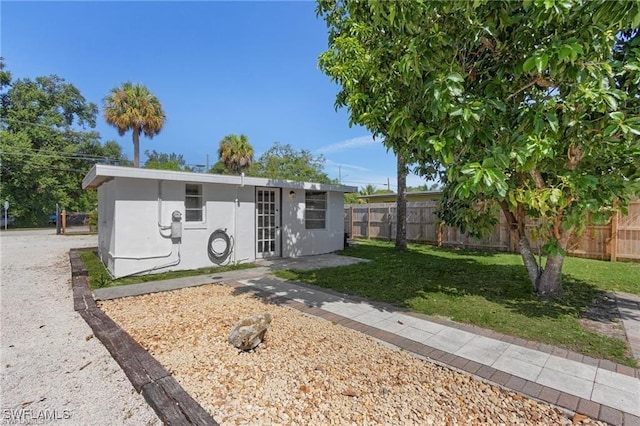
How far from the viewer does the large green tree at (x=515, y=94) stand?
2.84 metres

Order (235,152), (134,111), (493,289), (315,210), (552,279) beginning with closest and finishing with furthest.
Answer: (552,279) → (493,289) → (315,210) → (134,111) → (235,152)

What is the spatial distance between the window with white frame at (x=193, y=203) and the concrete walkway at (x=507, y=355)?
2629mm

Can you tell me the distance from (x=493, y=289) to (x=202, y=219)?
6817 millimetres

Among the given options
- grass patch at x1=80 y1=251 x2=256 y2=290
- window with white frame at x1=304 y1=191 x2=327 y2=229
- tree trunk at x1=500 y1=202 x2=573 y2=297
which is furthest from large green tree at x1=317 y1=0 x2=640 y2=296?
window with white frame at x1=304 y1=191 x2=327 y2=229

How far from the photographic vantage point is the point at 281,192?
366 inches

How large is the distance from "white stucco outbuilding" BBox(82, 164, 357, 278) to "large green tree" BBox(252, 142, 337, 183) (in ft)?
48.7

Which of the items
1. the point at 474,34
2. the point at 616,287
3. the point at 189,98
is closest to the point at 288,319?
the point at 474,34

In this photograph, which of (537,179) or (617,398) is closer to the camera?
(617,398)

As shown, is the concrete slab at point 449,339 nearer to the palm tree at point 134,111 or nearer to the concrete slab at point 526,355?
the concrete slab at point 526,355

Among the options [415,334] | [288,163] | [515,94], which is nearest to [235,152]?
[288,163]


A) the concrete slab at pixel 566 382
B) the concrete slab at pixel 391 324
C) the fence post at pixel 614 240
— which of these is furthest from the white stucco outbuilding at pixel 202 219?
the fence post at pixel 614 240

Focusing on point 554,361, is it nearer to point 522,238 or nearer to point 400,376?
point 400,376

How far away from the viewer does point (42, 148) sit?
23.9 m

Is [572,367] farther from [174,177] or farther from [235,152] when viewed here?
[235,152]
